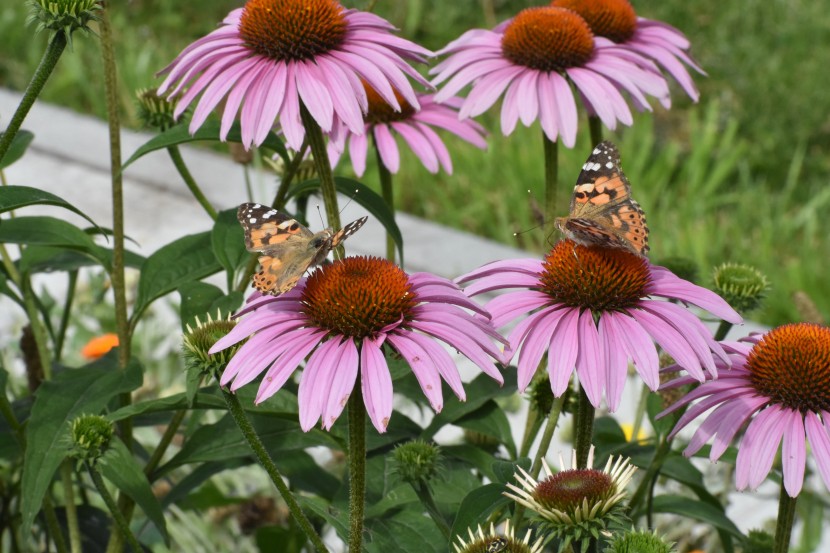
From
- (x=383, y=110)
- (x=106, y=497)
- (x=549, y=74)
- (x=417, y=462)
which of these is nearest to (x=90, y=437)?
(x=106, y=497)

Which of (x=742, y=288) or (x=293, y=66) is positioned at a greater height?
(x=293, y=66)

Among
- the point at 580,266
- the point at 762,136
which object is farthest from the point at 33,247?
the point at 762,136

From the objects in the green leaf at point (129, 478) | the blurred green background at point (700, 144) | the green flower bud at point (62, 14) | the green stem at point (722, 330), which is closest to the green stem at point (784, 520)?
the green stem at point (722, 330)

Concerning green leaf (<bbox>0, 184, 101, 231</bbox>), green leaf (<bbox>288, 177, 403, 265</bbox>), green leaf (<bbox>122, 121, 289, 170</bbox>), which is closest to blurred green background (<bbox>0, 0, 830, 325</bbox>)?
green leaf (<bbox>288, 177, 403, 265</bbox>)

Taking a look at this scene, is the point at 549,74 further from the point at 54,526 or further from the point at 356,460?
the point at 54,526

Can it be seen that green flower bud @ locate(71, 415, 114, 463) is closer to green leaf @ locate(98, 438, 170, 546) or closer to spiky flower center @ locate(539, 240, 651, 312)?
green leaf @ locate(98, 438, 170, 546)

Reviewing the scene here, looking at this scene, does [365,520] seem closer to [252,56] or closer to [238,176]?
[252,56]

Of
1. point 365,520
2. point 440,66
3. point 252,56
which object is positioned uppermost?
point 440,66
